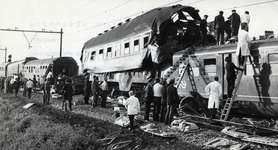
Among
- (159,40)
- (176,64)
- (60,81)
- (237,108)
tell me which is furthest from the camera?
(60,81)

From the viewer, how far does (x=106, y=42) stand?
57.1ft

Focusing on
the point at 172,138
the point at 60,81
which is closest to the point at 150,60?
the point at 172,138

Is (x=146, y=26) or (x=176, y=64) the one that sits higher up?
(x=146, y=26)

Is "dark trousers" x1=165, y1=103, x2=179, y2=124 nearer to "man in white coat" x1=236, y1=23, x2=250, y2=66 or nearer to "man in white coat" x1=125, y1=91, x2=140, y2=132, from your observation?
"man in white coat" x1=125, y1=91, x2=140, y2=132

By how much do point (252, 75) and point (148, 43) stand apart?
5.48 meters

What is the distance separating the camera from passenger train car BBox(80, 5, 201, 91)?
12.4m

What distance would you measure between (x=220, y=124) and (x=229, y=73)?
1.78 meters

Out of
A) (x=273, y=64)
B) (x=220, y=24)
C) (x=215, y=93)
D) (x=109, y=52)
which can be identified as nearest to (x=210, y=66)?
(x=215, y=93)

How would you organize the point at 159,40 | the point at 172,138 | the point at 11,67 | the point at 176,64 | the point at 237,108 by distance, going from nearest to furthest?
the point at 172,138 < the point at 237,108 < the point at 176,64 < the point at 159,40 < the point at 11,67

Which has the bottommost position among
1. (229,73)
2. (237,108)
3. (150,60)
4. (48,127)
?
(48,127)

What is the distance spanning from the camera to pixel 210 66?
10164 millimetres

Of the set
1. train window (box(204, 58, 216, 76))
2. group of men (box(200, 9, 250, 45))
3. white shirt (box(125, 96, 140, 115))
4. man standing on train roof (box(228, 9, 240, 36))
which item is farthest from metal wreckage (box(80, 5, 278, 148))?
white shirt (box(125, 96, 140, 115))

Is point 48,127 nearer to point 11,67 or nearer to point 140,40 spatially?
point 140,40

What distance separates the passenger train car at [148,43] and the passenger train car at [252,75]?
2425 mm
